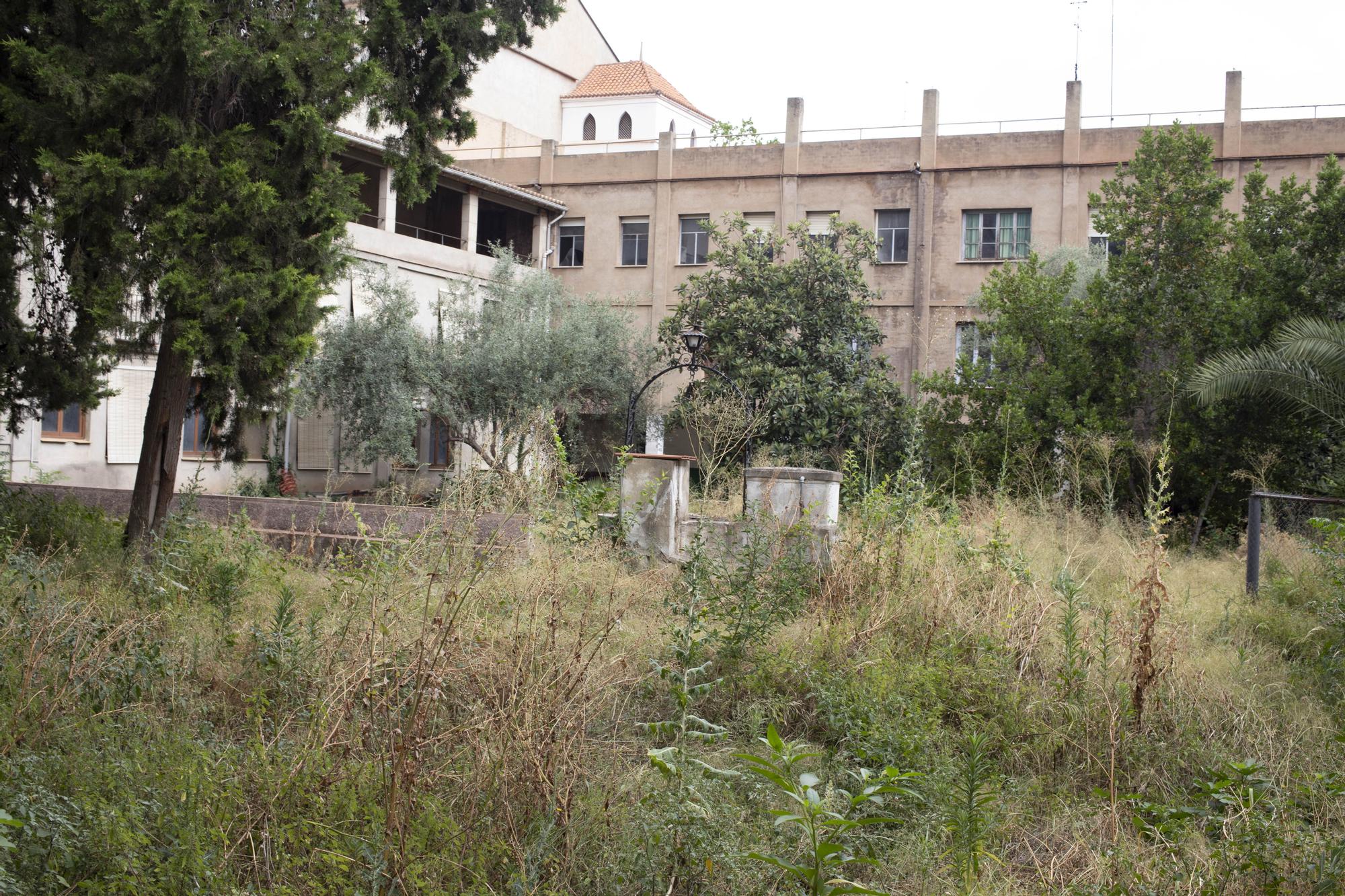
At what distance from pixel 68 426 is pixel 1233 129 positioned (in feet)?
83.2

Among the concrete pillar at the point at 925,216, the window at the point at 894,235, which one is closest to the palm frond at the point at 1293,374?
the concrete pillar at the point at 925,216

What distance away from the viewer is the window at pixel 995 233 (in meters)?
27.5

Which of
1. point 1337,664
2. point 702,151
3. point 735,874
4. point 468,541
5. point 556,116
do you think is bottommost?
point 735,874

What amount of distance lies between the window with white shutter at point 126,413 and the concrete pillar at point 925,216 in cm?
1711

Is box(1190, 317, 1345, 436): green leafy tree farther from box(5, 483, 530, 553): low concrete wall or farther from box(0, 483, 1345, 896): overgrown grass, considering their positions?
box(5, 483, 530, 553): low concrete wall

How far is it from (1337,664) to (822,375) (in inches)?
607

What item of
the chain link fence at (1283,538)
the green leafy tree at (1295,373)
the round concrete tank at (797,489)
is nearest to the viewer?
the chain link fence at (1283,538)

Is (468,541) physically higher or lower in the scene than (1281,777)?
higher

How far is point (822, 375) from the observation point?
21078mm

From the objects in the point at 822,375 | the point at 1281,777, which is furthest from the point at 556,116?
the point at 1281,777

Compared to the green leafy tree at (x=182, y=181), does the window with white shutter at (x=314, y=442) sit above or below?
below

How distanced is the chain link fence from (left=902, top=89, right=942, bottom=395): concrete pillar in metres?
14.0

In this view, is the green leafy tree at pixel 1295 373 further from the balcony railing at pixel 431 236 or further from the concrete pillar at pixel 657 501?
the balcony railing at pixel 431 236

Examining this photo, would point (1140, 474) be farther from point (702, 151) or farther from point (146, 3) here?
point (702, 151)
